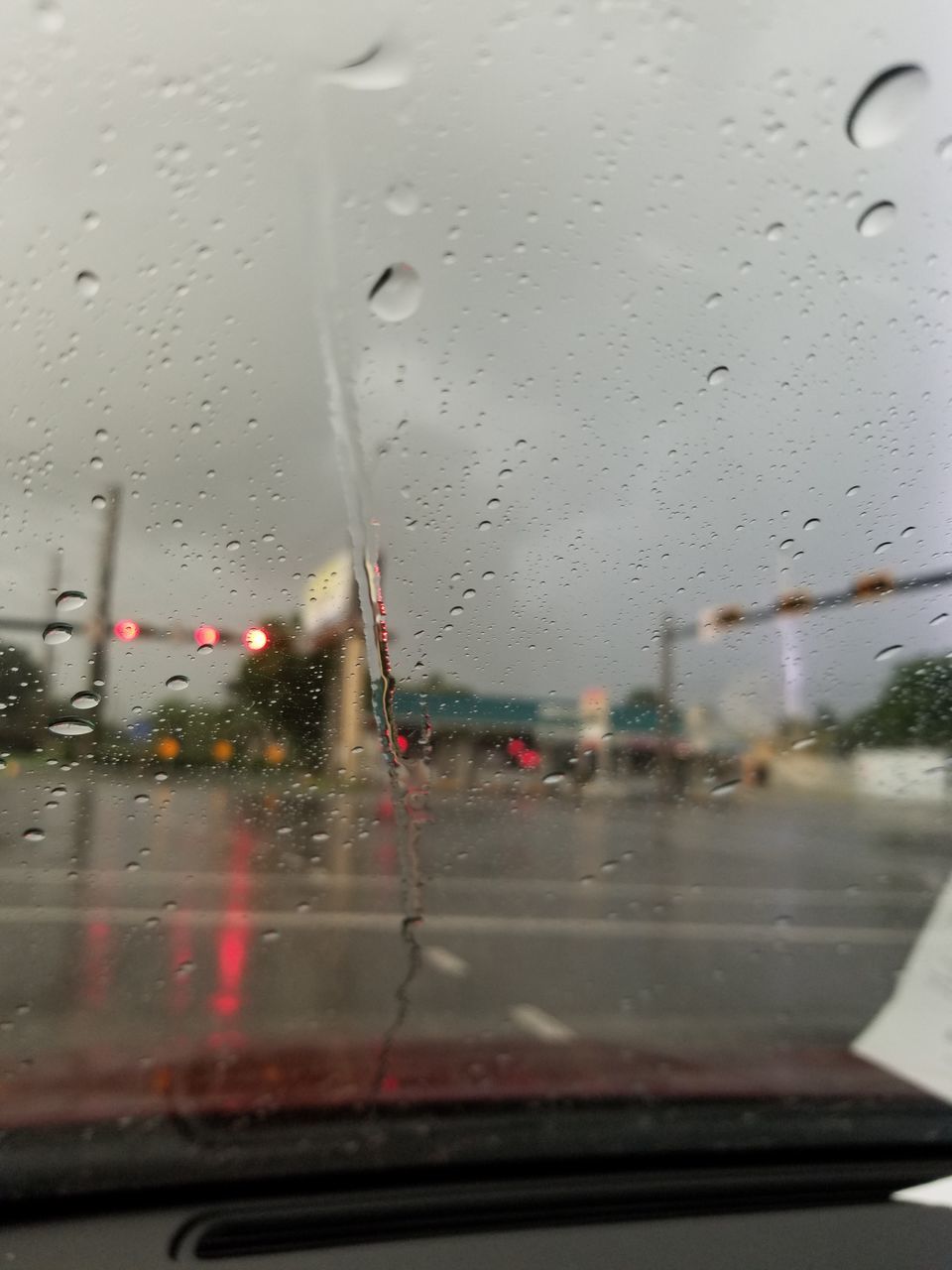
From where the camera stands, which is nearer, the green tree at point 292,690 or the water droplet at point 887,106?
the water droplet at point 887,106

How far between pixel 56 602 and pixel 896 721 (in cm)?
357

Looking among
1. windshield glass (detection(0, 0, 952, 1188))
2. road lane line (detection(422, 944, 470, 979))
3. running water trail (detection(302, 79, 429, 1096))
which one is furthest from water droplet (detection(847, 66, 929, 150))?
road lane line (detection(422, 944, 470, 979))

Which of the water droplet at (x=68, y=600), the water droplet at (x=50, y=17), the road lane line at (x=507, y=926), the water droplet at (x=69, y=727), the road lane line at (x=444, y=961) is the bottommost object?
the road lane line at (x=444, y=961)

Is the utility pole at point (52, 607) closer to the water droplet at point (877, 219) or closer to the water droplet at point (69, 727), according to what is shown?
the water droplet at point (69, 727)

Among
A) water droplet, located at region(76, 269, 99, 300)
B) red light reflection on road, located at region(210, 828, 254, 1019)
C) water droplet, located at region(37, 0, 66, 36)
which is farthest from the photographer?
red light reflection on road, located at region(210, 828, 254, 1019)

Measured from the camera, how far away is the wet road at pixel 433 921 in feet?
13.4

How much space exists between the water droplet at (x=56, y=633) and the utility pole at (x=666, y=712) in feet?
7.83

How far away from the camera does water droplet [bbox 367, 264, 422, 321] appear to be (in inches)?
159

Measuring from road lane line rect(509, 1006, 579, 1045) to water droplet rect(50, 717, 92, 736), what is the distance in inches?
78.4

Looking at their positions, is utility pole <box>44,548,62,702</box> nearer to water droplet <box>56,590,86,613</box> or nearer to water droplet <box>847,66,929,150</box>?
water droplet <box>56,590,86,613</box>

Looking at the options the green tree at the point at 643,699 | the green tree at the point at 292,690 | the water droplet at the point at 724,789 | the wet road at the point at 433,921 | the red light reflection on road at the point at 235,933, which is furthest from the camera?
the water droplet at the point at 724,789

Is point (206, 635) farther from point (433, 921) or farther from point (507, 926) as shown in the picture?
point (507, 926)

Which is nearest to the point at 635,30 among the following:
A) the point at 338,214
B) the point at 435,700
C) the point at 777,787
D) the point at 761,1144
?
the point at 338,214

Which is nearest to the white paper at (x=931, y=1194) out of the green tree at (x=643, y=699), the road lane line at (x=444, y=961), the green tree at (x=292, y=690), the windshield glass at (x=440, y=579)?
the windshield glass at (x=440, y=579)
